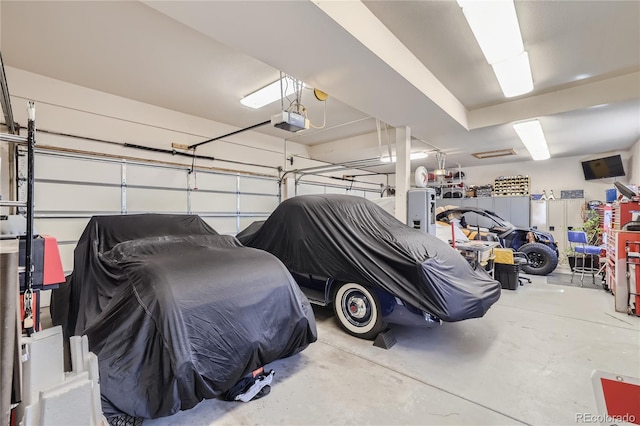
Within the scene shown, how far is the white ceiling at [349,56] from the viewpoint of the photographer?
2598mm

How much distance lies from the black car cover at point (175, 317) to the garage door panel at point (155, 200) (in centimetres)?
235

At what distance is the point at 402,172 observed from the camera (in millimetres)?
5152

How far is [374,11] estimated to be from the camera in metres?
2.79

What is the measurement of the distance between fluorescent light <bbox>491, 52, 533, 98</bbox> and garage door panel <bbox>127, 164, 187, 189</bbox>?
5.52 m

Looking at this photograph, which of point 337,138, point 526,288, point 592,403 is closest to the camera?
point 592,403

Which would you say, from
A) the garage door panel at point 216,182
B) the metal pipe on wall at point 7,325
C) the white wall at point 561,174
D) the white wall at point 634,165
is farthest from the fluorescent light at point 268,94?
the white wall at point 561,174

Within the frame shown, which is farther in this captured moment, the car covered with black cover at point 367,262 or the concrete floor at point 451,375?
the car covered with black cover at point 367,262

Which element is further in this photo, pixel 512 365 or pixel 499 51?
pixel 499 51

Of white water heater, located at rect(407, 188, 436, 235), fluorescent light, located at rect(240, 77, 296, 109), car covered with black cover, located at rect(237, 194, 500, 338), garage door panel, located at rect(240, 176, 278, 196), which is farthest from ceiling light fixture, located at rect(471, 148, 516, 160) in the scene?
fluorescent light, located at rect(240, 77, 296, 109)

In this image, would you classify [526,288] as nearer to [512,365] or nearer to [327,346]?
[512,365]

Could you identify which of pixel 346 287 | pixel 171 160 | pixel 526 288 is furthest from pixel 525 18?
pixel 171 160

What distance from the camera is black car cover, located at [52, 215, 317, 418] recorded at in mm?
1700

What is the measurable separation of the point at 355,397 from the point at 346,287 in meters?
1.26

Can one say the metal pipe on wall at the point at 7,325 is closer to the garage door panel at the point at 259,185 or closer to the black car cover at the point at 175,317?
the black car cover at the point at 175,317
